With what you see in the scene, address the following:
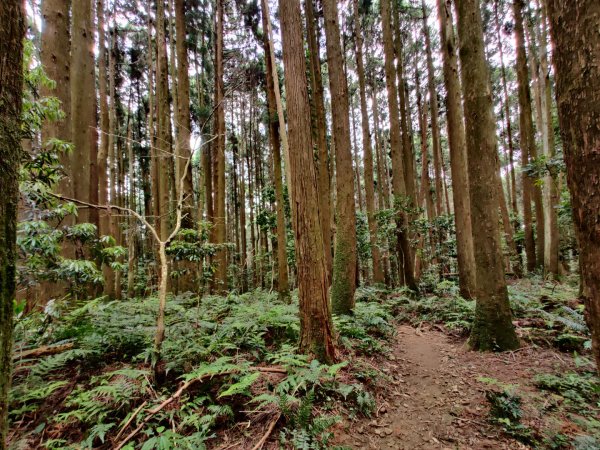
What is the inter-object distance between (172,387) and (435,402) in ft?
10.9

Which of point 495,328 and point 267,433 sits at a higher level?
point 495,328

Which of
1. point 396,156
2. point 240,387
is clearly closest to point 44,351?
point 240,387

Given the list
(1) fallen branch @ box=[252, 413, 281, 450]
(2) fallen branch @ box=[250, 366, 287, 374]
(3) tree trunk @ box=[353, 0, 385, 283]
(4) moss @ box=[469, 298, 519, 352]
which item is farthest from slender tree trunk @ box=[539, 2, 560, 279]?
(1) fallen branch @ box=[252, 413, 281, 450]

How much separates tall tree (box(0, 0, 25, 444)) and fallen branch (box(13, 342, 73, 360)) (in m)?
3.35

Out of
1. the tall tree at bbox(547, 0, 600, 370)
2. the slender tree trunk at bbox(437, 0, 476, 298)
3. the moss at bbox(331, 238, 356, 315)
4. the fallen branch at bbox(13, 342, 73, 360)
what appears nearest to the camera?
the tall tree at bbox(547, 0, 600, 370)

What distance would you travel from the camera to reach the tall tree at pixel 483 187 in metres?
4.96

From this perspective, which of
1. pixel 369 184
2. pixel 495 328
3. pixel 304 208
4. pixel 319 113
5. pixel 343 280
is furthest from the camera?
pixel 369 184

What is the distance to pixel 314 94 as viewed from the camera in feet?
30.4

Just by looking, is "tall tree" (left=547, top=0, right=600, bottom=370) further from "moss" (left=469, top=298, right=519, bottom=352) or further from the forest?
"moss" (left=469, top=298, right=519, bottom=352)

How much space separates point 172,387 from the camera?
3406mm

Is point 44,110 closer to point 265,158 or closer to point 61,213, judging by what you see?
point 61,213

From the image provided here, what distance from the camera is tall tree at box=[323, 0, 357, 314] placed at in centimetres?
647

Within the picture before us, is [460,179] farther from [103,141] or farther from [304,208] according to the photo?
[103,141]

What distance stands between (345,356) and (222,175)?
25.1 ft
